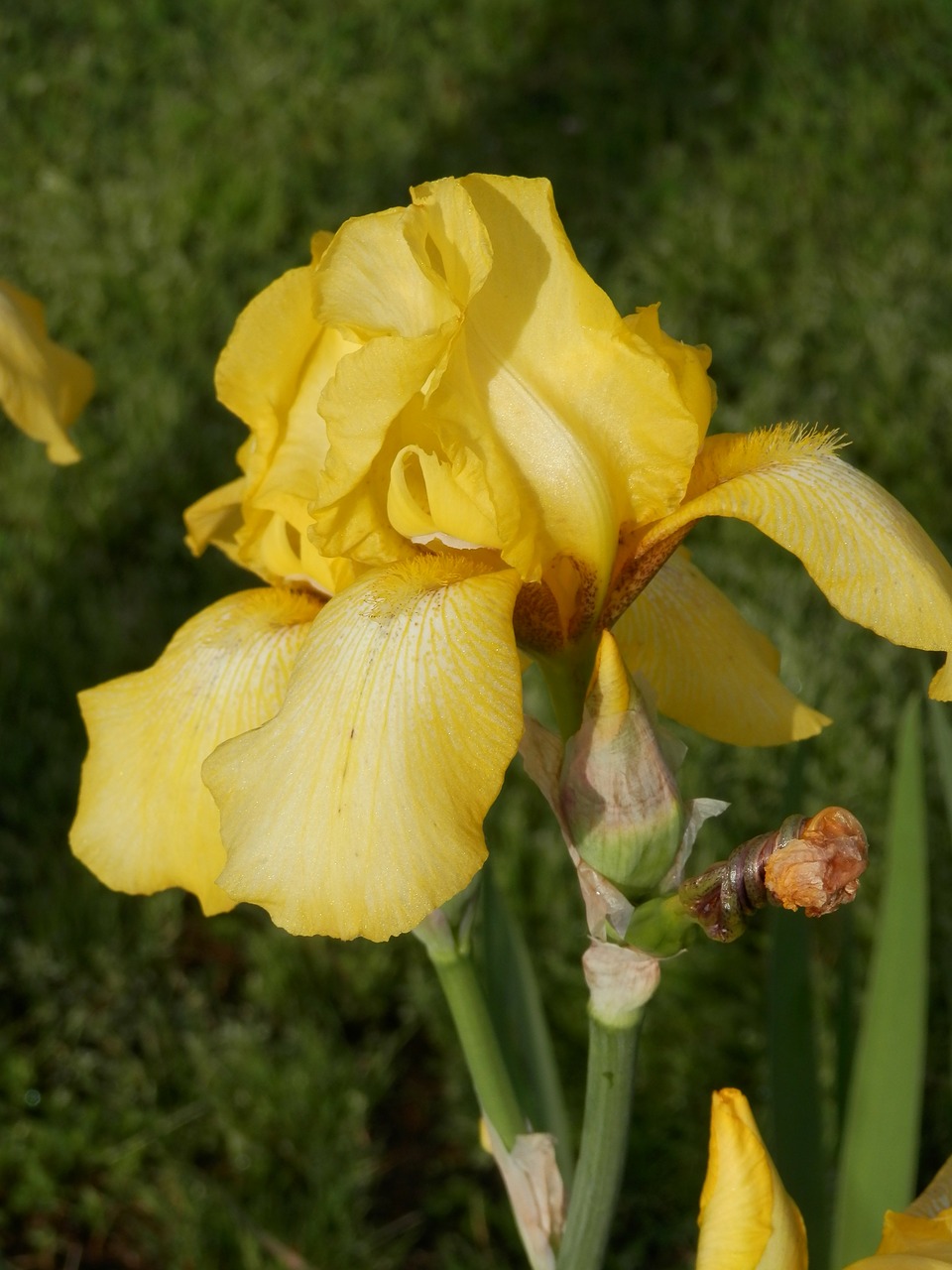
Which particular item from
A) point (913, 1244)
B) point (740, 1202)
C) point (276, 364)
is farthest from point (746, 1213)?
point (276, 364)

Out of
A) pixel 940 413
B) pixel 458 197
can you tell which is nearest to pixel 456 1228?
pixel 458 197

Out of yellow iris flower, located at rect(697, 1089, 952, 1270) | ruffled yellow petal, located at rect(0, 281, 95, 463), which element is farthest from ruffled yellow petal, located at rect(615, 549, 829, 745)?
ruffled yellow petal, located at rect(0, 281, 95, 463)

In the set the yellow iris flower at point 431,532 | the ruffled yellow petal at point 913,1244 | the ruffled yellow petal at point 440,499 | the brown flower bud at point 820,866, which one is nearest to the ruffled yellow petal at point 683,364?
the yellow iris flower at point 431,532

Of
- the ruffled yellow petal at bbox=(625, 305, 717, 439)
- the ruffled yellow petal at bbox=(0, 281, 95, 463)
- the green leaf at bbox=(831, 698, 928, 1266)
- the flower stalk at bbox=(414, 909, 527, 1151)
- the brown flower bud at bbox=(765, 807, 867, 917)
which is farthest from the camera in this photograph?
the ruffled yellow petal at bbox=(0, 281, 95, 463)

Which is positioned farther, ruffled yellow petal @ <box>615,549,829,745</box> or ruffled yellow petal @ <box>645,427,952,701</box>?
ruffled yellow petal @ <box>615,549,829,745</box>


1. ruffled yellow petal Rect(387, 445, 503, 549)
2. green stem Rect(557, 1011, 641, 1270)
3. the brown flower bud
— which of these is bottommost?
green stem Rect(557, 1011, 641, 1270)

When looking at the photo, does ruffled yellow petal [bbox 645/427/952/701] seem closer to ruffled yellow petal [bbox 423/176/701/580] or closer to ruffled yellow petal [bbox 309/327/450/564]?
ruffled yellow petal [bbox 423/176/701/580]

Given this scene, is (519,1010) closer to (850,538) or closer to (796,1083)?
(796,1083)
